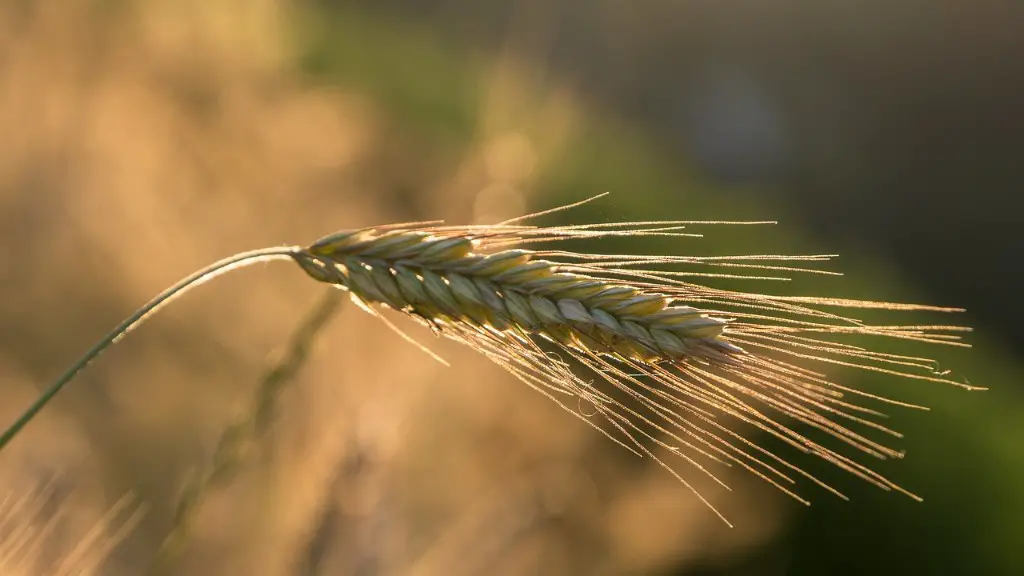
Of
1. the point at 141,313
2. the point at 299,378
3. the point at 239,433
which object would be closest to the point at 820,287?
the point at 299,378

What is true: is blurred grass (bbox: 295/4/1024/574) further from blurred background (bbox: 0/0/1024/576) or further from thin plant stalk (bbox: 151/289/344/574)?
thin plant stalk (bbox: 151/289/344/574)

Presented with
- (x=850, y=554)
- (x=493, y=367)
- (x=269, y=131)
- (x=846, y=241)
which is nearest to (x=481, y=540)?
(x=493, y=367)

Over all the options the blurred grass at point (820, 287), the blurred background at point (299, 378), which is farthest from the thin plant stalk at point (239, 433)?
the blurred grass at point (820, 287)

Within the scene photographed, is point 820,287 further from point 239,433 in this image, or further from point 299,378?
point 239,433

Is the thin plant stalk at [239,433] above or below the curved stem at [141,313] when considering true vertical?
below

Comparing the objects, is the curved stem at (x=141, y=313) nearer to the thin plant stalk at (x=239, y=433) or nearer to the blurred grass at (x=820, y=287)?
the thin plant stalk at (x=239, y=433)

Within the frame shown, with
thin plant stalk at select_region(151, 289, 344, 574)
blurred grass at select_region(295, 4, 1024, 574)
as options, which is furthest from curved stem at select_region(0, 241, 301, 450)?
blurred grass at select_region(295, 4, 1024, 574)
